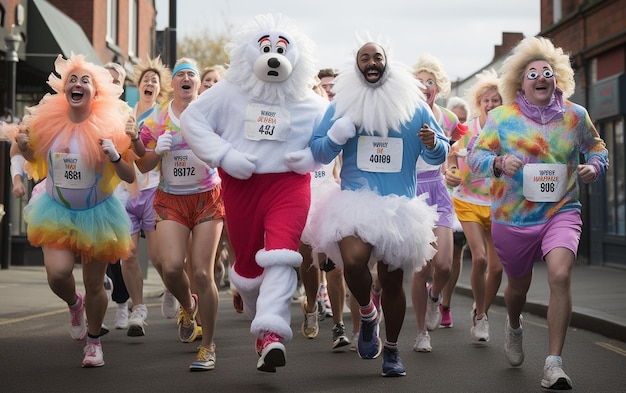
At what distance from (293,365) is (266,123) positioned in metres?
1.81

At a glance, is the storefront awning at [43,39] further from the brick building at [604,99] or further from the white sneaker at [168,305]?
the white sneaker at [168,305]

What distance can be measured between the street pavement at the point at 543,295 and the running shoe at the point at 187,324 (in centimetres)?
253

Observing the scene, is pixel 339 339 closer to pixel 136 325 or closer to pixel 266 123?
pixel 136 325

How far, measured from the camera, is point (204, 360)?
314 inches

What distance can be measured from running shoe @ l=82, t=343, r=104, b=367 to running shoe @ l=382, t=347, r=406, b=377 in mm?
2038

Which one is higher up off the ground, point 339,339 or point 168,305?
point 168,305

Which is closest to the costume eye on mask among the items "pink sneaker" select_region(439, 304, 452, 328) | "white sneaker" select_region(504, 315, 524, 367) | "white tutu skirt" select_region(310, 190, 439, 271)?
"white tutu skirt" select_region(310, 190, 439, 271)

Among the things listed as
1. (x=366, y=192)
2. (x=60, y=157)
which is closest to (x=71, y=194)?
(x=60, y=157)

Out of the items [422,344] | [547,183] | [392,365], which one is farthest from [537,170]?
[422,344]

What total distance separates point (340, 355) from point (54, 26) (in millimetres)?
12951

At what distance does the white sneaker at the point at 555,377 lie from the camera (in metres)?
6.96

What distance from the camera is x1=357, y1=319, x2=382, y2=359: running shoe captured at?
308 inches

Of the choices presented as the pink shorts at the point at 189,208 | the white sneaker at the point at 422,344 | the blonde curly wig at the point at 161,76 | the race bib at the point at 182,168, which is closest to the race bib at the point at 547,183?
the white sneaker at the point at 422,344

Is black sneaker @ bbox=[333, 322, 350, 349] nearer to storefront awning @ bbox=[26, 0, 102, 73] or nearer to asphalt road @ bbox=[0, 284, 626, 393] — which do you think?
asphalt road @ bbox=[0, 284, 626, 393]
